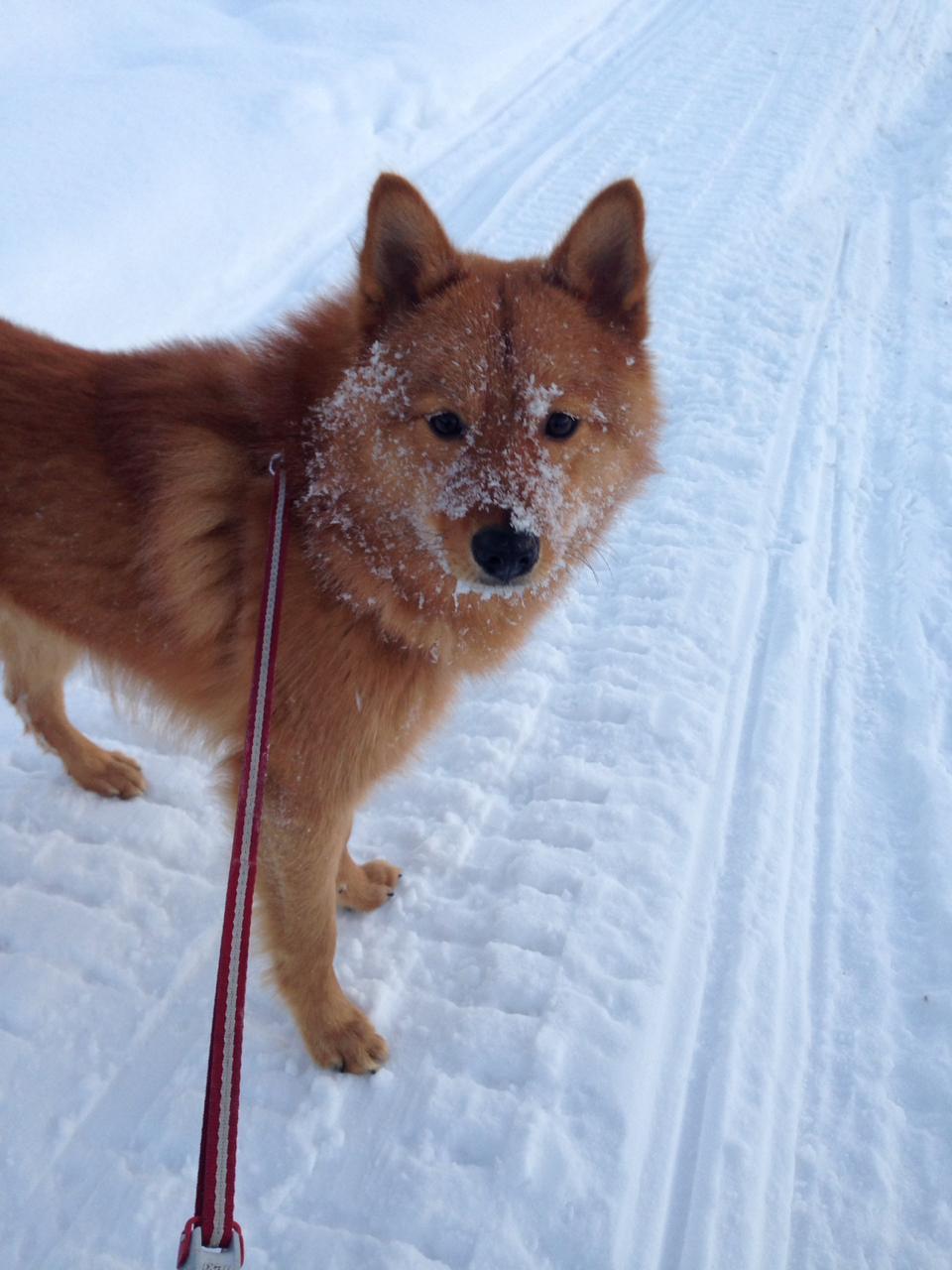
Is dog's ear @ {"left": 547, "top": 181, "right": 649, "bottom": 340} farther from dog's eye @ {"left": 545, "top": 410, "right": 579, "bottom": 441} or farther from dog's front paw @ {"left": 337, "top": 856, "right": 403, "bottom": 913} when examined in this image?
dog's front paw @ {"left": 337, "top": 856, "right": 403, "bottom": 913}

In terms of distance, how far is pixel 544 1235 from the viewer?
1.88m

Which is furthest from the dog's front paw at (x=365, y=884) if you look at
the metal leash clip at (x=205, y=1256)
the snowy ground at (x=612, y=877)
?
the metal leash clip at (x=205, y=1256)

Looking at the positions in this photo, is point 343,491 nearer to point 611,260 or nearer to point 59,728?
point 611,260

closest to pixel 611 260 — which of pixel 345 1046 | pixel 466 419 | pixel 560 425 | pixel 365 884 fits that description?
pixel 560 425

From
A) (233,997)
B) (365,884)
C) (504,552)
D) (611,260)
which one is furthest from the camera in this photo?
(365,884)

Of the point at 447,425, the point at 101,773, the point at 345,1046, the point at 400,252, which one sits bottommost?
the point at 101,773

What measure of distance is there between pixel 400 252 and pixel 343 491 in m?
0.59

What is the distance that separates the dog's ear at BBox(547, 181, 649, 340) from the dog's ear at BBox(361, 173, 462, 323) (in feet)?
0.95

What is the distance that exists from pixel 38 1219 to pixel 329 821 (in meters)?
1.06

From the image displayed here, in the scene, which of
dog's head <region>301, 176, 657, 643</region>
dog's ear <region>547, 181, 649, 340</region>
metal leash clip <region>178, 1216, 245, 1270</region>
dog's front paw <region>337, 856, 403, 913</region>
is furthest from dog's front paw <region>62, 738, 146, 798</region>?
dog's ear <region>547, 181, 649, 340</region>

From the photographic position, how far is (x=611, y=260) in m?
2.13

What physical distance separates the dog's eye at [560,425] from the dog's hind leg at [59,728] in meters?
1.70

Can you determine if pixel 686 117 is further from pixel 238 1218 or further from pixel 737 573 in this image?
pixel 238 1218

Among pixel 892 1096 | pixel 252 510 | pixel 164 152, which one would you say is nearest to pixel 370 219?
pixel 252 510
